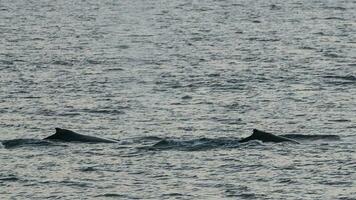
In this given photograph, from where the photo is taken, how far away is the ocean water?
33531mm

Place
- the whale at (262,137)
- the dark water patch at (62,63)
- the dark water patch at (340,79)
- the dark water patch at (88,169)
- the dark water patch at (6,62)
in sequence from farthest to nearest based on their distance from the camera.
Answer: the dark water patch at (62,63) → the dark water patch at (6,62) → the dark water patch at (340,79) → the whale at (262,137) → the dark water patch at (88,169)

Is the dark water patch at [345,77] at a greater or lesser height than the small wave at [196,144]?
lesser

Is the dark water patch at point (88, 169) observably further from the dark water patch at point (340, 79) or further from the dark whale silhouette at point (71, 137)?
the dark water patch at point (340, 79)

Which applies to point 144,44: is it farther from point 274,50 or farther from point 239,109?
point 239,109

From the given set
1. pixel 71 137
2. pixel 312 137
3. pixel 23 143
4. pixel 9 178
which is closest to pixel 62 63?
pixel 71 137

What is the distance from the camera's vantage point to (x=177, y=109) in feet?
151

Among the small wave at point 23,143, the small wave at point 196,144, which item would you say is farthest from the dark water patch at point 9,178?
the small wave at point 196,144

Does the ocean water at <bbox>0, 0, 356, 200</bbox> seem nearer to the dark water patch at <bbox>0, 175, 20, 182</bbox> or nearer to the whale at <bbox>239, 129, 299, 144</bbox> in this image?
the dark water patch at <bbox>0, 175, 20, 182</bbox>

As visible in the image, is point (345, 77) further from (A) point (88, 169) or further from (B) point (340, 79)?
(A) point (88, 169)

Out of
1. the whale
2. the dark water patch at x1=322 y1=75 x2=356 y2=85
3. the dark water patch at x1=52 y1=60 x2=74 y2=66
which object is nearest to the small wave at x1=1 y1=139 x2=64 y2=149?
the whale

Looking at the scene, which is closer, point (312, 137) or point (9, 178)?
point (9, 178)

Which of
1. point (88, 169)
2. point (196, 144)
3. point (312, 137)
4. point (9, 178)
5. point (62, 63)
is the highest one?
point (62, 63)

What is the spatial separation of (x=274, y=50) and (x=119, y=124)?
93.5 ft

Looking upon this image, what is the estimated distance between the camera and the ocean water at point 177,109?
110 ft
